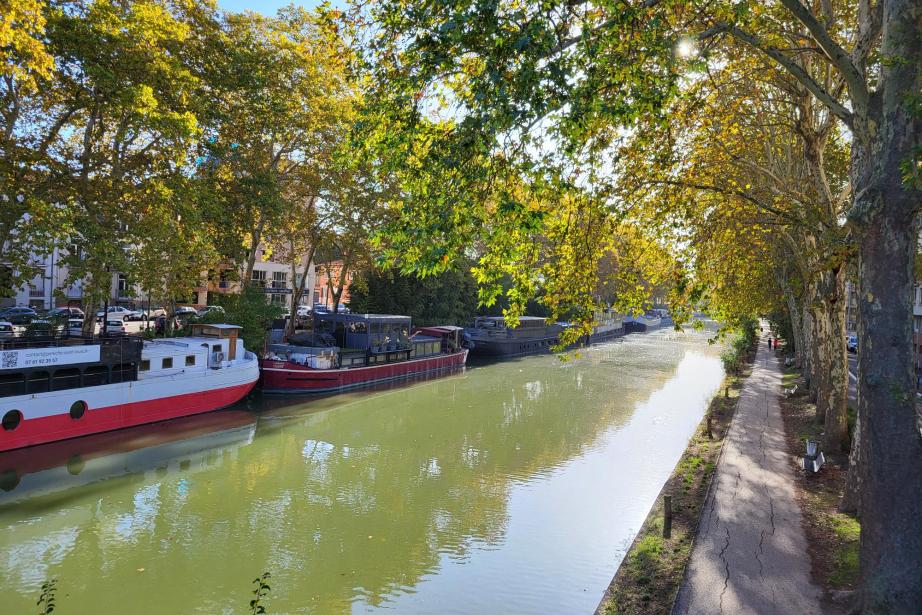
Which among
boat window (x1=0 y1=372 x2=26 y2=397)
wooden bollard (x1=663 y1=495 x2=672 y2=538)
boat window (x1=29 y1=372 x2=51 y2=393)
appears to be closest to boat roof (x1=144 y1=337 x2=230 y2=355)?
boat window (x1=29 y1=372 x2=51 y2=393)

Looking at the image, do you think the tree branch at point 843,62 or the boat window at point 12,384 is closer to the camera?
the tree branch at point 843,62

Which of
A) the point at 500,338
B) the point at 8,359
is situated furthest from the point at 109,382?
the point at 500,338

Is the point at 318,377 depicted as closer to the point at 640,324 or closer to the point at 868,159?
the point at 868,159

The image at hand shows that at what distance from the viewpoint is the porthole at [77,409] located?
59.5 feet

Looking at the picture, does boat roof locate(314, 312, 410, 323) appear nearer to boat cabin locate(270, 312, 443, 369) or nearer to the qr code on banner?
boat cabin locate(270, 312, 443, 369)

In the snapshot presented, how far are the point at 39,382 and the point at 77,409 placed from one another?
53.8 inches

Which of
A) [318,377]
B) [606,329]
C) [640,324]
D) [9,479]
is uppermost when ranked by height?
[640,324]

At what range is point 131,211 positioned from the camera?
68.7 feet

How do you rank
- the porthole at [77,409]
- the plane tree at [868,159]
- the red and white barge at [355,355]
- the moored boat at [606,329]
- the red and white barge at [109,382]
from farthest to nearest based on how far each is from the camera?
the moored boat at [606,329] → the red and white barge at [355,355] → the porthole at [77,409] → the red and white barge at [109,382] → the plane tree at [868,159]

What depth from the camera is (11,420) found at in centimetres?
1673

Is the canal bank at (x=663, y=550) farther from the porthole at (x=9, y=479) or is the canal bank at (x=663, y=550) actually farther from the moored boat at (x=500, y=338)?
the moored boat at (x=500, y=338)

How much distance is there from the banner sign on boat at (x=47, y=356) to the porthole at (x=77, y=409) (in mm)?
1289

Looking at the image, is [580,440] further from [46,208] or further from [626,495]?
[46,208]

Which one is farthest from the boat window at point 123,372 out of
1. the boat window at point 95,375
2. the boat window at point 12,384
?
the boat window at point 12,384
